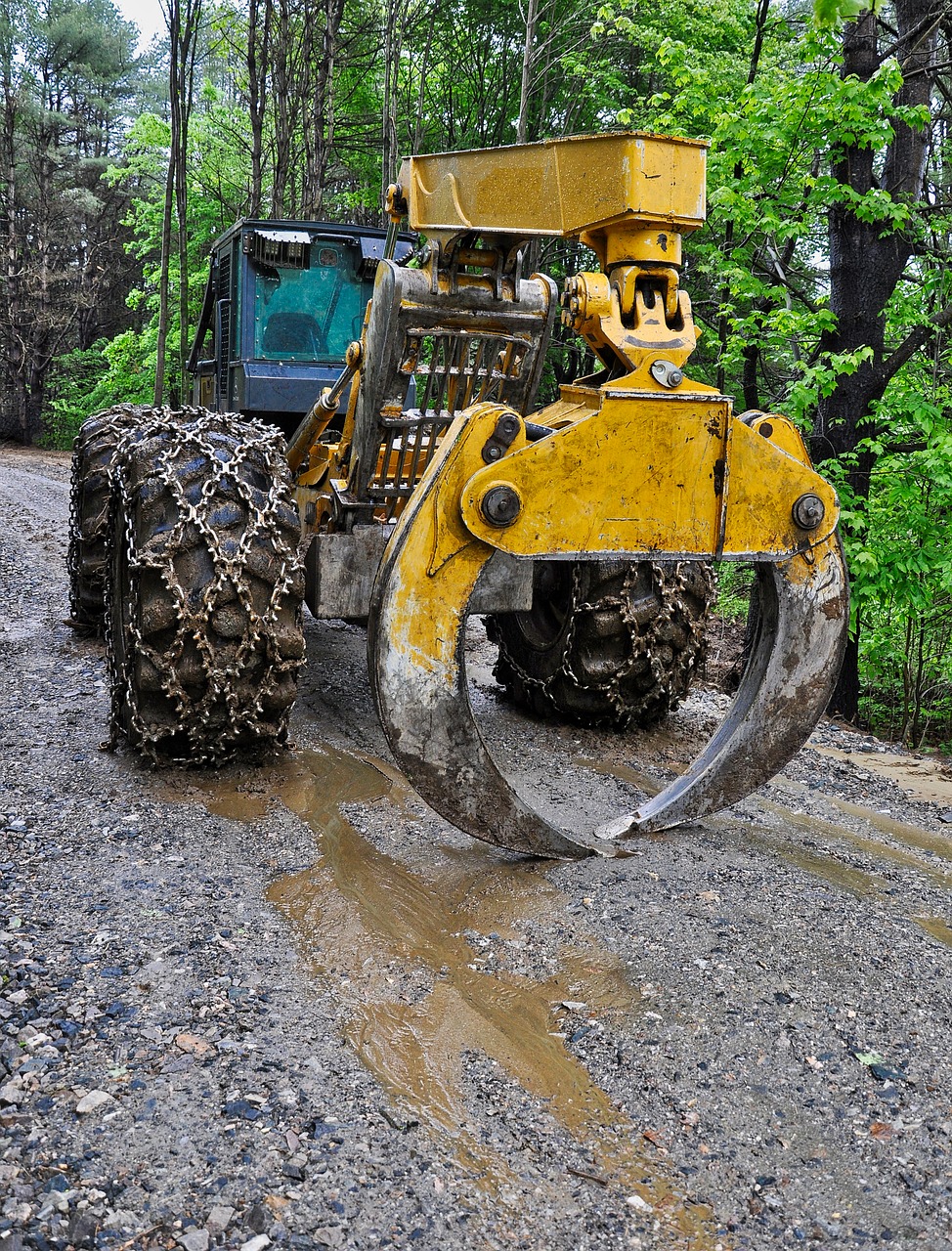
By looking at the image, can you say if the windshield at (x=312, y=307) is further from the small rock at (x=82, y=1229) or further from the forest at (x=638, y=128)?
the small rock at (x=82, y=1229)

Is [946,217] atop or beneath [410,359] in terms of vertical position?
atop

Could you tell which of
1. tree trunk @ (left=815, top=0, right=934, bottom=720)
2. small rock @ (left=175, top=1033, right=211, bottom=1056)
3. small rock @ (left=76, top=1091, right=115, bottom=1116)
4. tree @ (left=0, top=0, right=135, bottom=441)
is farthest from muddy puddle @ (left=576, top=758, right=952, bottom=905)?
tree @ (left=0, top=0, right=135, bottom=441)

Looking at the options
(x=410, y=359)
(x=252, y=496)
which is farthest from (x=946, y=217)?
(x=252, y=496)

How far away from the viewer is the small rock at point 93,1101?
2.32 meters

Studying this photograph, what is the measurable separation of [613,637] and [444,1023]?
8.85 ft

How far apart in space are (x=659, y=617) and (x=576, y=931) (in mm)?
2236

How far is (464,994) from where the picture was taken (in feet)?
9.55

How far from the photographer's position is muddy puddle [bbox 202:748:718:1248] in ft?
7.53

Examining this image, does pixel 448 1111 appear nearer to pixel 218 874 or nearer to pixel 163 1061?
pixel 163 1061

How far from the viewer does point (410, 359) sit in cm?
450

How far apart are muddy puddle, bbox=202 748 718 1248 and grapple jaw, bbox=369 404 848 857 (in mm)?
288

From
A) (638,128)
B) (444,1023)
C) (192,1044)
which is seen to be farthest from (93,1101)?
(638,128)

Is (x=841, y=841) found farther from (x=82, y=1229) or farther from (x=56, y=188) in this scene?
(x=56, y=188)

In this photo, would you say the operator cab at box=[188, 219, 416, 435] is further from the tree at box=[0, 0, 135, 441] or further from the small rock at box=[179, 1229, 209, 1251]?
the tree at box=[0, 0, 135, 441]
